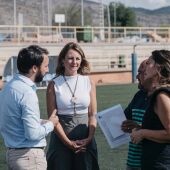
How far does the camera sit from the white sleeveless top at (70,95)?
18.5ft

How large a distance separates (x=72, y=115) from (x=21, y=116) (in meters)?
0.86

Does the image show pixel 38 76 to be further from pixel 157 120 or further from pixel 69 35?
pixel 69 35

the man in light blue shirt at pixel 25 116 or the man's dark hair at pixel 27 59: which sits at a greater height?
the man's dark hair at pixel 27 59

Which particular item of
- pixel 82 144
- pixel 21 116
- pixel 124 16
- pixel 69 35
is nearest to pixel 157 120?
pixel 21 116

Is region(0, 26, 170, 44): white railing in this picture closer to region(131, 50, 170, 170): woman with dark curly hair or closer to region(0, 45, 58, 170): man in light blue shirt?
region(0, 45, 58, 170): man in light blue shirt

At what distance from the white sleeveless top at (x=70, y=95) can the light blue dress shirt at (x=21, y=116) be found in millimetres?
592

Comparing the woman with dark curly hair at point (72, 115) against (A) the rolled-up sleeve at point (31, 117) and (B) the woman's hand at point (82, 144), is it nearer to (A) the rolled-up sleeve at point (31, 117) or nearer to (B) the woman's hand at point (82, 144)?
(B) the woman's hand at point (82, 144)

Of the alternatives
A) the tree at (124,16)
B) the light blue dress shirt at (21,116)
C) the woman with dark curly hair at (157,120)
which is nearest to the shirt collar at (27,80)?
the light blue dress shirt at (21,116)

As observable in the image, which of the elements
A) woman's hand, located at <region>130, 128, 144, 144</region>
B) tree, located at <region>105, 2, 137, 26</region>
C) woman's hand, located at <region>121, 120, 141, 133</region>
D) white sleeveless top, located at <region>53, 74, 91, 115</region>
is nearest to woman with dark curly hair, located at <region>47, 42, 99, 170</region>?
white sleeveless top, located at <region>53, 74, 91, 115</region>

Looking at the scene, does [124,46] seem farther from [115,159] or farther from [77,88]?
[77,88]

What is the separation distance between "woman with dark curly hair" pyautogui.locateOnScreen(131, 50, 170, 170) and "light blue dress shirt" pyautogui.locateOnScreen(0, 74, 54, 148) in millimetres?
793

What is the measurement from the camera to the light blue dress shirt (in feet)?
15.9

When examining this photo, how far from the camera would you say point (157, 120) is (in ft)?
14.9

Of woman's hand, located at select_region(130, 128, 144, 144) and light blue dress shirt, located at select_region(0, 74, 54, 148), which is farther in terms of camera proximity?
light blue dress shirt, located at select_region(0, 74, 54, 148)
